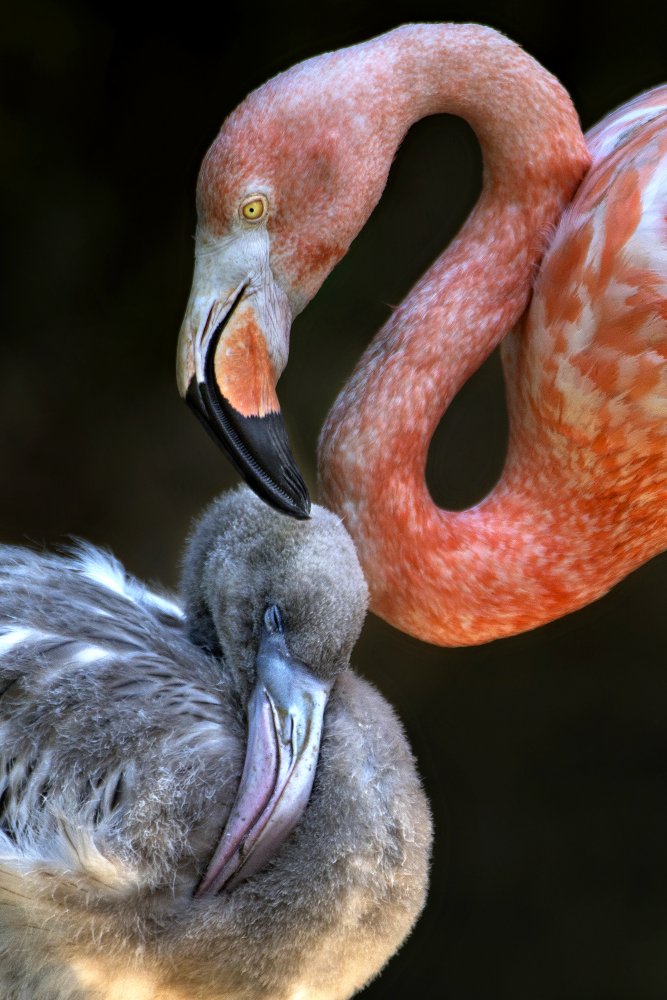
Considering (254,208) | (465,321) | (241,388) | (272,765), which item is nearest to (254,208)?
(254,208)

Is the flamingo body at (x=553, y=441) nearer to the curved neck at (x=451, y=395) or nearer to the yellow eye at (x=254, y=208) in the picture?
the curved neck at (x=451, y=395)

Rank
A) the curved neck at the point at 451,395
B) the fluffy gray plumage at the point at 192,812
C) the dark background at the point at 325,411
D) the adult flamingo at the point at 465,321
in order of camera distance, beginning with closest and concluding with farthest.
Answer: the fluffy gray plumage at the point at 192,812 < the adult flamingo at the point at 465,321 < the curved neck at the point at 451,395 < the dark background at the point at 325,411

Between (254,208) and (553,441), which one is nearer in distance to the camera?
(254,208)

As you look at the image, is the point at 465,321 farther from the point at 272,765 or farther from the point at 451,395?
the point at 272,765

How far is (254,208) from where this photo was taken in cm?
128

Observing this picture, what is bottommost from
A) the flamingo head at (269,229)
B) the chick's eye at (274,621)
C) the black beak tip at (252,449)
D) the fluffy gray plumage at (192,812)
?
the fluffy gray plumage at (192,812)

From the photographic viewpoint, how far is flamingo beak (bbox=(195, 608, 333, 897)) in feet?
3.49

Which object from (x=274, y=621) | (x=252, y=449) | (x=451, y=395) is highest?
(x=451, y=395)

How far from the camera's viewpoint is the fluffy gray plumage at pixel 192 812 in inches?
41.7

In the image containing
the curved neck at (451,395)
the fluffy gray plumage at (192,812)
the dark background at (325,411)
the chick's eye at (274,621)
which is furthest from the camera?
the dark background at (325,411)

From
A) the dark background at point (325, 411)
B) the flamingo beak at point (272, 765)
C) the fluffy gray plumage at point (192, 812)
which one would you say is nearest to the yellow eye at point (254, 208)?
the fluffy gray plumage at point (192, 812)

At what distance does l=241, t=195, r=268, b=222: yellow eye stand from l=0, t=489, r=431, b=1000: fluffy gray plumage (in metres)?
0.37

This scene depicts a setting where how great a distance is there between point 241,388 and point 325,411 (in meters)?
1.05

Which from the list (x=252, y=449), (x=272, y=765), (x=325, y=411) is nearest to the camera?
(x=272, y=765)
